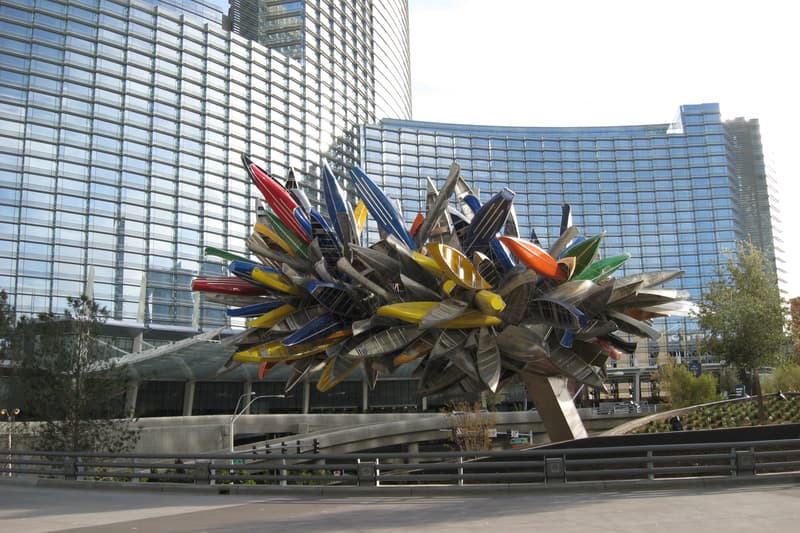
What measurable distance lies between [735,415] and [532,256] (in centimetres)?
1773

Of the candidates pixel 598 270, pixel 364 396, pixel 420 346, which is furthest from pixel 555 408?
pixel 364 396

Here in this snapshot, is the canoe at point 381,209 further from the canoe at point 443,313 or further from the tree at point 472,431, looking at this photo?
the tree at point 472,431

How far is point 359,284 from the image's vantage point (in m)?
18.1

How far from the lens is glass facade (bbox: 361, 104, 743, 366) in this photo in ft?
387

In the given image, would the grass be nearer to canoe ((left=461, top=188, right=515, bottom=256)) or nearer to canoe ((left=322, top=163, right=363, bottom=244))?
canoe ((left=461, top=188, right=515, bottom=256))

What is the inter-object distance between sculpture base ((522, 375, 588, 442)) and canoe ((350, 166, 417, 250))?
4.79 metres

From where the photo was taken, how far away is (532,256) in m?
15.3

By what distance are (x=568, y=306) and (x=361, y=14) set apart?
113 meters

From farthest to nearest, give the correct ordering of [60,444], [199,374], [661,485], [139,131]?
[139,131] → [199,374] → [60,444] → [661,485]

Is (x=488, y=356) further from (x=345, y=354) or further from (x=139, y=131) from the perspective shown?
(x=139, y=131)

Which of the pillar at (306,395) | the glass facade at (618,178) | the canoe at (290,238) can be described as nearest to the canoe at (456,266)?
the canoe at (290,238)

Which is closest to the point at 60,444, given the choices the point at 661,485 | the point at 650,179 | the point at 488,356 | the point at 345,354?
the point at 345,354

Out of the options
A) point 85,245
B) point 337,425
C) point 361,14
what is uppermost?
point 361,14

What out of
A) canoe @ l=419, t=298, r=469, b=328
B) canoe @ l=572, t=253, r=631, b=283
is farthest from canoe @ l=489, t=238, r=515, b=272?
canoe @ l=572, t=253, r=631, b=283
